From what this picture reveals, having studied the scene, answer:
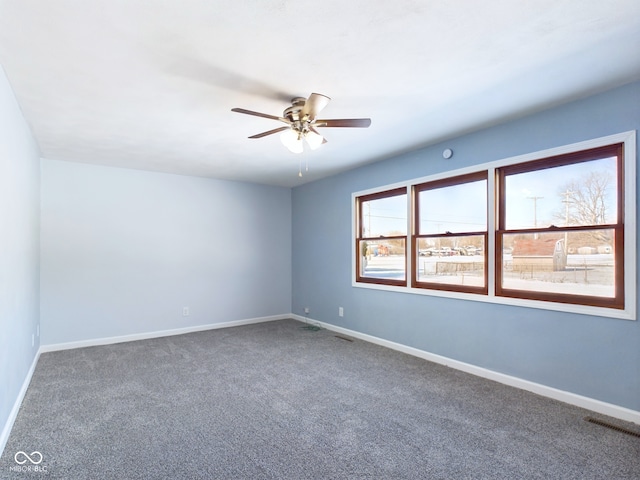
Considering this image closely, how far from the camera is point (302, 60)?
2.25 metres

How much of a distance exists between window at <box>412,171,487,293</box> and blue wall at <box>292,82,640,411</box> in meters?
0.19

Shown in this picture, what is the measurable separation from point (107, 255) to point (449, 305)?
4.55 meters

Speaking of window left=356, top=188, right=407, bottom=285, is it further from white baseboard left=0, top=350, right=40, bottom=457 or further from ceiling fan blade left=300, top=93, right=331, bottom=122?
white baseboard left=0, top=350, right=40, bottom=457

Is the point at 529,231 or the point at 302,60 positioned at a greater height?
the point at 302,60

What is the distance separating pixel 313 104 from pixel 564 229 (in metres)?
2.40

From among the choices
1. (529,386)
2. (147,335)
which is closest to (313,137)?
(529,386)

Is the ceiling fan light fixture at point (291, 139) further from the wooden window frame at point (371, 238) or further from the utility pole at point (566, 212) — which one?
the utility pole at point (566, 212)

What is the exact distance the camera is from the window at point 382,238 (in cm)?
463

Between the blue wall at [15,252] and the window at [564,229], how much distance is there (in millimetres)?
4102

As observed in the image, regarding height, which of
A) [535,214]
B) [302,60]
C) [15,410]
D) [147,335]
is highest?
[302,60]

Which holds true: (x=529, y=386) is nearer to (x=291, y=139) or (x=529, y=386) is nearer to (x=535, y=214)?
(x=535, y=214)

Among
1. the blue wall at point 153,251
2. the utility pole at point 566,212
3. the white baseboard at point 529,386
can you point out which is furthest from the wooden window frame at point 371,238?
the blue wall at point 153,251

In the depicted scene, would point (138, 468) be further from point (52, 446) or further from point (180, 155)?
point (180, 155)

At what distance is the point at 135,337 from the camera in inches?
199
